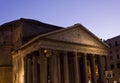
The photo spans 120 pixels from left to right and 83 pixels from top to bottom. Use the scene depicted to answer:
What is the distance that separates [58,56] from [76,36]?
334 centimetres

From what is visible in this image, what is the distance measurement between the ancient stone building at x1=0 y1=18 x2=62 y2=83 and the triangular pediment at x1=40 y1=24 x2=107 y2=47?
619 cm

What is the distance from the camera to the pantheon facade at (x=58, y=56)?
908 inches

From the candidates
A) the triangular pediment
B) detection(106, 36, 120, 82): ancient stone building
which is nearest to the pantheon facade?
the triangular pediment

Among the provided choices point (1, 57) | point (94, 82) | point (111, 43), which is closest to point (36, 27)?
point (1, 57)

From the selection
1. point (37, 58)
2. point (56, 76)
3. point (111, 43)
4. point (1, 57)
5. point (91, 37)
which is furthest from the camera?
point (111, 43)

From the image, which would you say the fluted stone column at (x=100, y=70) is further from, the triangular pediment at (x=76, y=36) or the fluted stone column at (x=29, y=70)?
the fluted stone column at (x=29, y=70)

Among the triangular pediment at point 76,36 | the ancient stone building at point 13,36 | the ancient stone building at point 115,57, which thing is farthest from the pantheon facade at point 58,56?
the ancient stone building at point 115,57

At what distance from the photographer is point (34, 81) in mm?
24141

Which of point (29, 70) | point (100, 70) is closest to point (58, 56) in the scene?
point (29, 70)

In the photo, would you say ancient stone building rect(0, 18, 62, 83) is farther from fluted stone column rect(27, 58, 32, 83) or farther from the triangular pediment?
the triangular pediment

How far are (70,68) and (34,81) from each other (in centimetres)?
632

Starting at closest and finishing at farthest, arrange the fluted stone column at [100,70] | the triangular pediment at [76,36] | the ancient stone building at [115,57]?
the triangular pediment at [76,36] → the fluted stone column at [100,70] → the ancient stone building at [115,57]

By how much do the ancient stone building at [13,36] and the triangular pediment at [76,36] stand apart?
619cm

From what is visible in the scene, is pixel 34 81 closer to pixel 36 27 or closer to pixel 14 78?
pixel 14 78
